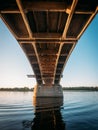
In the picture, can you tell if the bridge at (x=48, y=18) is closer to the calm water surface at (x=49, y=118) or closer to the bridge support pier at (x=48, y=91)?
the calm water surface at (x=49, y=118)

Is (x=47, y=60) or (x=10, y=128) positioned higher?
(x=47, y=60)

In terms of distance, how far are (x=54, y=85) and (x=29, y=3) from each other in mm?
39029

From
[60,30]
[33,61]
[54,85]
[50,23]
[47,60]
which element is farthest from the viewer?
[54,85]

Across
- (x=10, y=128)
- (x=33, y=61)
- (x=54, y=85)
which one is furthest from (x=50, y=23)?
(x=54, y=85)

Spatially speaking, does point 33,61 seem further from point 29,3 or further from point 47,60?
point 29,3

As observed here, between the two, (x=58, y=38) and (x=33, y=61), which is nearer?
(x=58, y=38)

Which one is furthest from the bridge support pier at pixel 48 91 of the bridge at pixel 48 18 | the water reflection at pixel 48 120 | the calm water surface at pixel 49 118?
the bridge at pixel 48 18

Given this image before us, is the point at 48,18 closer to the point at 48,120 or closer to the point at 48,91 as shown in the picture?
the point at 48,120

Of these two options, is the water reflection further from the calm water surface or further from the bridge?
the bridge

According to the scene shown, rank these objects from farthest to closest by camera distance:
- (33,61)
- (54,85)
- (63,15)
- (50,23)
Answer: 1. (54,85)
2. (33,61)
3. (50,23)
4. (63,15)

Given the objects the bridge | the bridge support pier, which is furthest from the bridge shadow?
the bridge support pier

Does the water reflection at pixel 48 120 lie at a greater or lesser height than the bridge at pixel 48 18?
lesser

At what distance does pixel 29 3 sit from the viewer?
9586mm

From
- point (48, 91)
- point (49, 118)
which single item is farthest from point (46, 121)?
point (48, 91)
